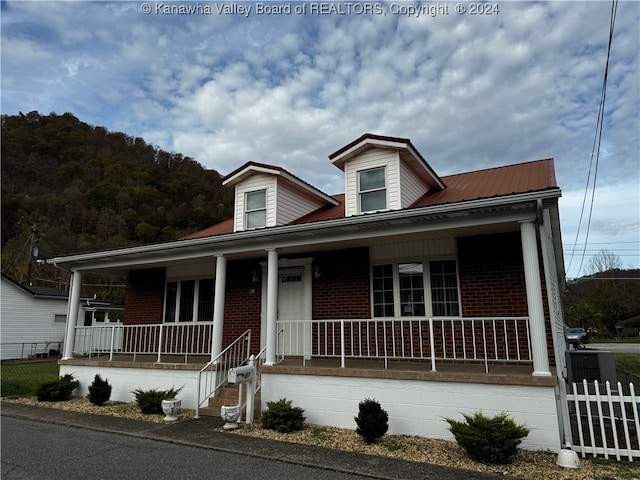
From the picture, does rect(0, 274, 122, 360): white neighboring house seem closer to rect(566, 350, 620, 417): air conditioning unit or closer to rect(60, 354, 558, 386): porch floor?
rect(60, 354, 558, 386): porch floor

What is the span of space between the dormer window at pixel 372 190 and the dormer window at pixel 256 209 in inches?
104

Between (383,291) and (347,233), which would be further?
(383,291)

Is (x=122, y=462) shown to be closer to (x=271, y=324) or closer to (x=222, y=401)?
(x=222, y=401)

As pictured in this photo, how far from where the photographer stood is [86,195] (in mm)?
44625

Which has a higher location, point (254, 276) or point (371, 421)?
point (254, 276)

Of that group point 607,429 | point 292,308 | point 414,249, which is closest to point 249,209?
point 292,308

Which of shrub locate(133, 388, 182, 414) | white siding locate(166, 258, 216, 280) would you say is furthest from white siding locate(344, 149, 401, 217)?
shrub locate(133, 388, 182, 414)

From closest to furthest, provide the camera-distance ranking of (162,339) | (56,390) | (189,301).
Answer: (56,390), (162,339), (189,301)

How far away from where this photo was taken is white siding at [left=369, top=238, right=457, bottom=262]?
852cm

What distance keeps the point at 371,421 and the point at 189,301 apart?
753 cm

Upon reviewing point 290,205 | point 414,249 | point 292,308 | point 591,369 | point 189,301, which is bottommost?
point 591,369

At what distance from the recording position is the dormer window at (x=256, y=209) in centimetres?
1083

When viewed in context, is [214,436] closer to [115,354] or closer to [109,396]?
[109,396]

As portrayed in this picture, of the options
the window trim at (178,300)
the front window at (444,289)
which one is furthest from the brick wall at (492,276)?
the window trim at (178,300)
